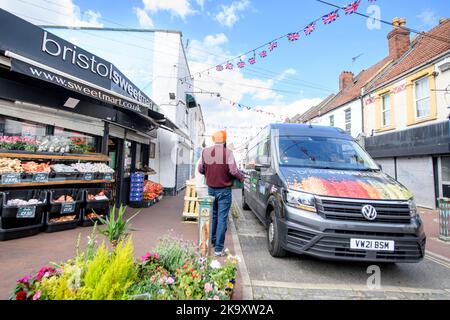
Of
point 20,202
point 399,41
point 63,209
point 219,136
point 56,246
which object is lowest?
point 56,246

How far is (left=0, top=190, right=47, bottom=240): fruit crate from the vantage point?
4.00 meters

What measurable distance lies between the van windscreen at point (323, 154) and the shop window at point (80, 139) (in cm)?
517

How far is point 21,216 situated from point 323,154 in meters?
5.76

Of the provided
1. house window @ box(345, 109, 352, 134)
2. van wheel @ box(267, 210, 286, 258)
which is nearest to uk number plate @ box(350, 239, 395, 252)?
van wheel @ box(267, 210, 286, 258)

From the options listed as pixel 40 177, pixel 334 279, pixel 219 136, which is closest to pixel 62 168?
pixel 40 177

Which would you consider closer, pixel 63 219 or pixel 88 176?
pixel 63 219

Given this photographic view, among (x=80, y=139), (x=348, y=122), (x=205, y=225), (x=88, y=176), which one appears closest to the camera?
(x=205, y=225)

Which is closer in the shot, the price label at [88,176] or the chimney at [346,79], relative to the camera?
the price label at [88,176]

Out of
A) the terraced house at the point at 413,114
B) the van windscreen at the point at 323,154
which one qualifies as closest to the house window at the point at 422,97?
the terraced house at the point at 413,114

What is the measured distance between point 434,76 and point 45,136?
13763 millimetres

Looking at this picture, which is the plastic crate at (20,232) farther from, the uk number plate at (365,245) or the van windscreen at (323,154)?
the uk number plate at (365,245)

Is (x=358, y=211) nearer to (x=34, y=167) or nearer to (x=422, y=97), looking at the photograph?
(x=34, y=167)

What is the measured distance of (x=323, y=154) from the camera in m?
4.07

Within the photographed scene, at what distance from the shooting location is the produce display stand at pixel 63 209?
463 cm
